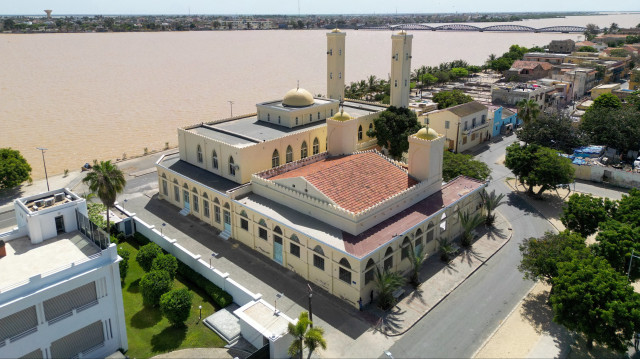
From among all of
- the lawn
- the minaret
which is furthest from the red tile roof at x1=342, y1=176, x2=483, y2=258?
the minaret

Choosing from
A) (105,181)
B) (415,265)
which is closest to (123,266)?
(105,181)

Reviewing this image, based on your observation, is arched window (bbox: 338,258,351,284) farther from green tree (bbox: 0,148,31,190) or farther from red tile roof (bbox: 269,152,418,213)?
green tree (bbox: 0,148,31,190)

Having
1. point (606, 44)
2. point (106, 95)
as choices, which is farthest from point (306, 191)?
point (606, 44)

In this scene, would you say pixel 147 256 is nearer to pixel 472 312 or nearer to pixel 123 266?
pixel 123 266

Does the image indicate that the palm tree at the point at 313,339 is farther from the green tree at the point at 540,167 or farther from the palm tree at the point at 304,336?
the green tree at the point at 540,167

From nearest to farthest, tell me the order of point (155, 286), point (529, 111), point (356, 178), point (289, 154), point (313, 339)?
point (313, 339), point (155, 286), point (356, 178), point (289, 154), point (529, 111)

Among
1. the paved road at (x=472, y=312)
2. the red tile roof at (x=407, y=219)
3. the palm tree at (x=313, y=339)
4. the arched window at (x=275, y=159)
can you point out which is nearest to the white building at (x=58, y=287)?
the palm tree at (x=313, y=339)
